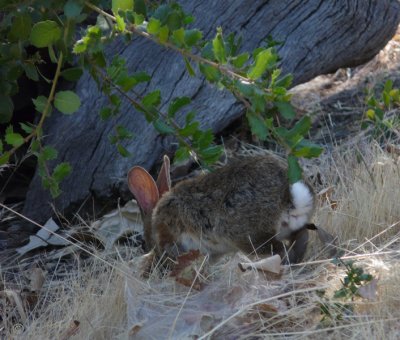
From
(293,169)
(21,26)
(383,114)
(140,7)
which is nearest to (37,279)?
(21,26)

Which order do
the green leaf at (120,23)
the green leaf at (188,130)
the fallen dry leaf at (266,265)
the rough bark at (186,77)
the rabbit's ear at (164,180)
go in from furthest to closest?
the rough bark at (186,77)
the rabbit's ear at (164,180)
the green leaf at (188,130)
the fallen dry leaf at (266,265)
the green leaf at (120,23)

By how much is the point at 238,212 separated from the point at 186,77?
1822 mm

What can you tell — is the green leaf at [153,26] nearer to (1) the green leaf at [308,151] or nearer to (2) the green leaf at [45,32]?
(2) the green leaf at [45,32]

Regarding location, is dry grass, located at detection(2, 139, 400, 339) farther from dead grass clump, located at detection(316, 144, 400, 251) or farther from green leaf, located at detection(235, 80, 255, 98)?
green leaf, located at detection(235, 80, 255, 98)

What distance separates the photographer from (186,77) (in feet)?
20.0

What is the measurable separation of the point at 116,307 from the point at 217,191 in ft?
3.24

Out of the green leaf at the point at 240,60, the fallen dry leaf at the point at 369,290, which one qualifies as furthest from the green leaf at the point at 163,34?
the fallen dry leaf at the point at 369,290

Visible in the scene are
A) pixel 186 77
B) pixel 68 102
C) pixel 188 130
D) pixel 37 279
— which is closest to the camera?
pixel 68 102

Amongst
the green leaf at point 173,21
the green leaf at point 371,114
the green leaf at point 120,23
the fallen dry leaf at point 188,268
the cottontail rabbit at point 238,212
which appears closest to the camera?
the green leaf at point 120,23

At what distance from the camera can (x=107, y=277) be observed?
4.51 meters

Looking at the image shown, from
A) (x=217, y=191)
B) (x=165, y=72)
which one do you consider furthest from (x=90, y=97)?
(x=217, y=191)

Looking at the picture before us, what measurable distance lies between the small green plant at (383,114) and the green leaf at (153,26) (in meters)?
2.75

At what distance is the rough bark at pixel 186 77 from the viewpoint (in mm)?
5918

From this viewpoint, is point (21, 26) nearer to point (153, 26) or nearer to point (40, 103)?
point (40, 103)
